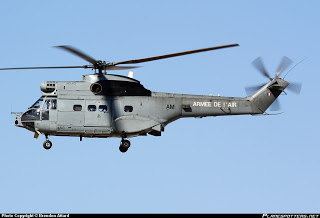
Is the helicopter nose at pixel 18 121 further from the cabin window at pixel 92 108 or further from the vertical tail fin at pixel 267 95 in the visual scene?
the vertical tail fin at pixel 267 95

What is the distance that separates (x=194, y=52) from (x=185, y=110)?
4715mm

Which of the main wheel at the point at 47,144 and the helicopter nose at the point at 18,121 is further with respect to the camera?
the helicopter nose at the point at 18,121

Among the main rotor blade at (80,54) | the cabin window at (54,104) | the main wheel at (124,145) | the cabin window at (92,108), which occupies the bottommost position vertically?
the main wheel at (124,145)

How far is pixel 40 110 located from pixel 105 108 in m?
3.24

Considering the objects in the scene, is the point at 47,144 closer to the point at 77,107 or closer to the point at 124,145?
the point at 77,107

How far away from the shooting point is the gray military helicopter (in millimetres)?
29094

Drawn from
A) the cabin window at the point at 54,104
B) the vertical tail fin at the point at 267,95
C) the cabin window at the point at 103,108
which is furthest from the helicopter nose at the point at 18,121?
the vertical tail fin at the point at 267,95

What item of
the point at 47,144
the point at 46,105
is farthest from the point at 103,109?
the point at 47,144

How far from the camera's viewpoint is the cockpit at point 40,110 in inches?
1148

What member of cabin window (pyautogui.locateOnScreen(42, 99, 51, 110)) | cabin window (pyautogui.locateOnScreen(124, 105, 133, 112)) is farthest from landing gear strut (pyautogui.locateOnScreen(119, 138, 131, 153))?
cabin window (pyautogui.locateOnScreen(42, 99, 51, 110))

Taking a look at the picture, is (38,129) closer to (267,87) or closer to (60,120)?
(60,120)

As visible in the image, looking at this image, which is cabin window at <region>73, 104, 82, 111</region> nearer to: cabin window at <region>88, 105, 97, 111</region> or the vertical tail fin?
cabin window at <region>88, 105, 97, 111</region>

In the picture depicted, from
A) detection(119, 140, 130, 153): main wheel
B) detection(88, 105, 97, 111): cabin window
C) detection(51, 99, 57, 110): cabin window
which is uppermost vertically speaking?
detection(51, 99, 57, 110): cabin window

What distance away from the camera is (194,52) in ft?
86.9
